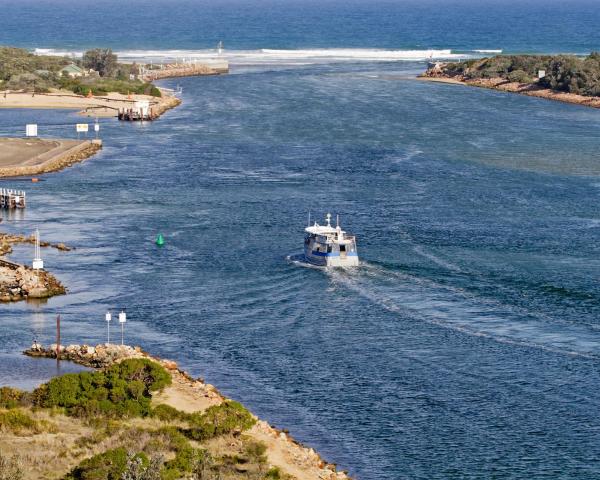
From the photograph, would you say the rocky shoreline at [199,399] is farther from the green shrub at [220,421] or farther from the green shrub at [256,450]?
the green shrub at [220,421]

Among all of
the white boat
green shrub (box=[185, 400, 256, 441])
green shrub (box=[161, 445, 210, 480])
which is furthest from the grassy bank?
green shrub (box=[161, 445, 210, 480])

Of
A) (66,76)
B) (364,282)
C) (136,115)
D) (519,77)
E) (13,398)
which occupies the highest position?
(519,77)

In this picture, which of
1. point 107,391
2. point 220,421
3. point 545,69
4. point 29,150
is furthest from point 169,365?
point 545,69

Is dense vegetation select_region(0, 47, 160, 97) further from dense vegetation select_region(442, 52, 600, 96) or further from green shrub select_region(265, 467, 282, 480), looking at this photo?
green shrub select_region(265, 467, 282, 480)

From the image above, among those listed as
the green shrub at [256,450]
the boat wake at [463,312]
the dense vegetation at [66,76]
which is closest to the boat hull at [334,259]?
the boat wake at [463,312]

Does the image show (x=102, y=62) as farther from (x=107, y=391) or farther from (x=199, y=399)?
(x=107, y=391)

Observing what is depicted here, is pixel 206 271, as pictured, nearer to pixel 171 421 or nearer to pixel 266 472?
pixel 171 421

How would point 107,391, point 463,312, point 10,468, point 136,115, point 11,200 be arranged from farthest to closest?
Answer: point 136,115, point 11,200, point 463,312, point 107,391, point 10,468

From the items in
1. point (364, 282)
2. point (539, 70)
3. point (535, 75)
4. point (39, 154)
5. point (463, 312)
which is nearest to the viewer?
point (463, 312)
